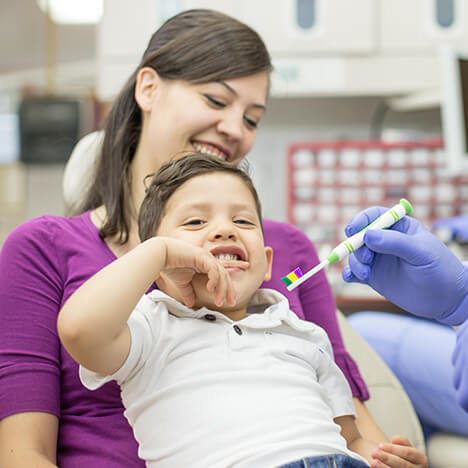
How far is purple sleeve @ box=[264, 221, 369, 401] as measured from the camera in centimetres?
112

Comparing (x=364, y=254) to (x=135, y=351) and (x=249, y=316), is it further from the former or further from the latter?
(x=135, y=351)

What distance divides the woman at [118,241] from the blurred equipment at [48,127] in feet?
8.50

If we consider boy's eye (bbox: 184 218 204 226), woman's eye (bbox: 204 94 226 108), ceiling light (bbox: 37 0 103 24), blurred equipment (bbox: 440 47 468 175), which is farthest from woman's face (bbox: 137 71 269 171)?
ceiling light (bbox: 37 0 103 24)

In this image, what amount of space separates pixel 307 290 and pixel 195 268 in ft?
1.38

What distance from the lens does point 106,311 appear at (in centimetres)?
71

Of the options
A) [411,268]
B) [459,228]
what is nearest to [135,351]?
[411,268]

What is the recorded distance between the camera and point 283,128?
9.06 ft

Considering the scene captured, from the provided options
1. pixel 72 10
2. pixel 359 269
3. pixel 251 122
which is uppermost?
pixel 72 10

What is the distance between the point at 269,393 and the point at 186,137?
570mm

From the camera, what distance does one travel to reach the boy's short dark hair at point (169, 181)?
0.96 m

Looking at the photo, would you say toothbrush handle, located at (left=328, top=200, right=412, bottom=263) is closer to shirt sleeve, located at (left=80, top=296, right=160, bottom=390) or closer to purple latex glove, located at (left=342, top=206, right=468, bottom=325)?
purple latex glove, located at (left=342, top=206, right=468, bottom=325)

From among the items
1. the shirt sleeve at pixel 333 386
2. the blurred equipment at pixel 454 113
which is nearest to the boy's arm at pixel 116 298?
the shirt sleeve at pixel 333 386

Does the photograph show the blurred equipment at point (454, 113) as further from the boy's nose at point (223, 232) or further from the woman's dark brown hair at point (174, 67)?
the boy's nose at point (223, 232)

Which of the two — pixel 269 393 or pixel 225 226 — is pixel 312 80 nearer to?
pixel 225 226
